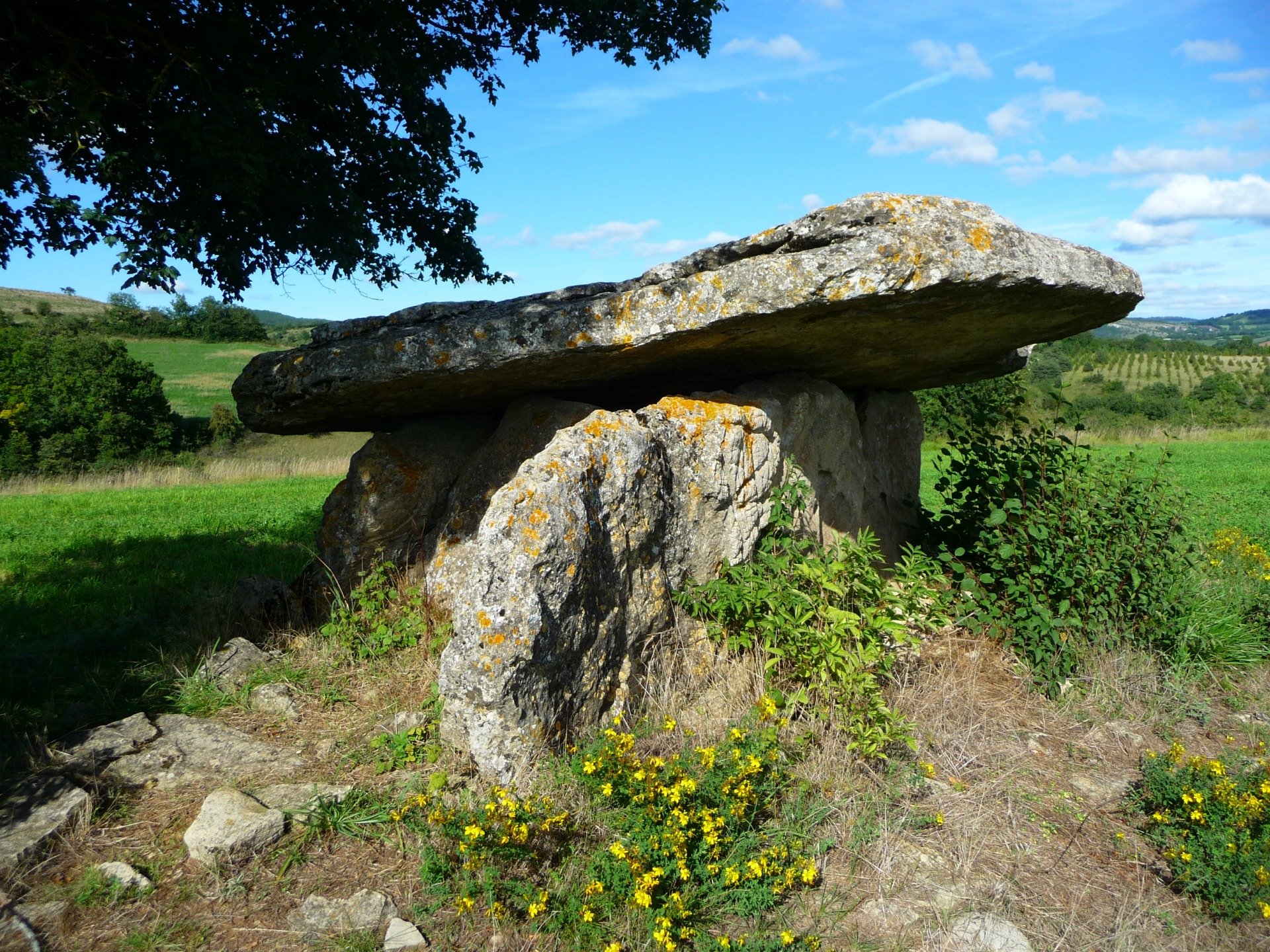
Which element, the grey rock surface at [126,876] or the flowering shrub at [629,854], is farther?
the grey rock surface at [126,876]

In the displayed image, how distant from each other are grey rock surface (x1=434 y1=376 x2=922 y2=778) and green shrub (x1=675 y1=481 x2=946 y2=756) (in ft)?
0.67

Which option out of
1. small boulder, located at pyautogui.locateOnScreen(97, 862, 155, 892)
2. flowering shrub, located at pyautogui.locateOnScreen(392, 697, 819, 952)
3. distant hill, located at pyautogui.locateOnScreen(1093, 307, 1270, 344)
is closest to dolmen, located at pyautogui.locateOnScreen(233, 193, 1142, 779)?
flowering shrub, located at pyautogui.locateOnScreen(392, 697, 819, 952)

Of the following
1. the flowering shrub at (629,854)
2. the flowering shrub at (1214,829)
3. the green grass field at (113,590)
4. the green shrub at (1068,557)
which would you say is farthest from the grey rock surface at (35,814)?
the green shrub at (1068,557)

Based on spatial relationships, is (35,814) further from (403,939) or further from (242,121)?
(242,121)

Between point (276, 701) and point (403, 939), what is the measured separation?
2.20 metres

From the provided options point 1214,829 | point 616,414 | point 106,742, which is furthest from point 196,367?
point 1214,829

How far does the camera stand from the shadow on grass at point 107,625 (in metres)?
4.93

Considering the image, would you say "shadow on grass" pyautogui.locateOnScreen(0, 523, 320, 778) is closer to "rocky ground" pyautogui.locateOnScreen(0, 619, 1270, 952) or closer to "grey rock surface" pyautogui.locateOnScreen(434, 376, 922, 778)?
"rocky ground" pyautogui.locateOnScreen(0, 619, 1270, 952)

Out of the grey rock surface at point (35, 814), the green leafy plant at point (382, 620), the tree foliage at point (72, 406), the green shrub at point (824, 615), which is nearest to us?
the grey rock surface at point (35, 814)

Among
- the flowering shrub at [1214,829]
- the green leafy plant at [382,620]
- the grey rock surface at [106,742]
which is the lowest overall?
the flowering shrub at [1214,829]

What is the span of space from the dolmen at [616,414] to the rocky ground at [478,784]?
2.01ft

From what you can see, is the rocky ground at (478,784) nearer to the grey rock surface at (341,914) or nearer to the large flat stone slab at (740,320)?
the grey rock surface at (341,914)

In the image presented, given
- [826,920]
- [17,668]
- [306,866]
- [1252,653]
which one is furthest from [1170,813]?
[17,668]

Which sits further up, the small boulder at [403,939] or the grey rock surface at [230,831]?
the grey rock surface at [230,831]
